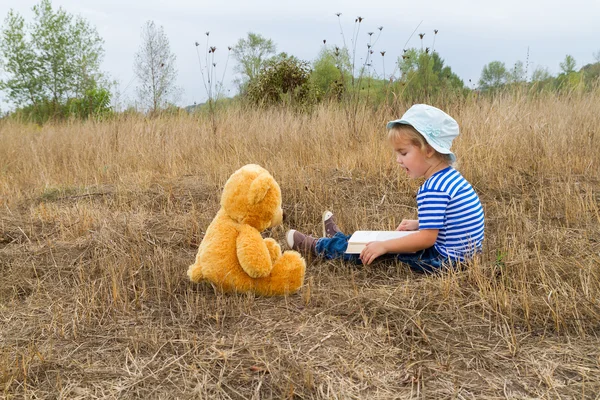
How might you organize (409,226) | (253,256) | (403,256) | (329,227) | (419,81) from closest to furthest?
(253,256) < (403,256) < (409,226) < (329,227) < (419,81)

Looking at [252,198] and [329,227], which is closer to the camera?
[252,198]

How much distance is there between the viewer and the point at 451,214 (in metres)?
3.19

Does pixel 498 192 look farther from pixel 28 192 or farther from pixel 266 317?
pixel 28 192

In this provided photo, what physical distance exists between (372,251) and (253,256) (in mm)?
883

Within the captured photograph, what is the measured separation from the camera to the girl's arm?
3.16 meters

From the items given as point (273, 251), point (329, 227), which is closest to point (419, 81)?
point (329, 227)

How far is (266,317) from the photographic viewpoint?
8.81 ft

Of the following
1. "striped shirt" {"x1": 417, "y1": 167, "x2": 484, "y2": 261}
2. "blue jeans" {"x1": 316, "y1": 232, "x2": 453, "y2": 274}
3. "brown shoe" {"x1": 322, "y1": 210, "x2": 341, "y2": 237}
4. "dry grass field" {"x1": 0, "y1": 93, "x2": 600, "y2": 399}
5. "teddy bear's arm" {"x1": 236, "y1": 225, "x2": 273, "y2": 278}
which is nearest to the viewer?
"dry grass field" {"x1": 0, "y1": 93, "x2": 600, "y2": 399}

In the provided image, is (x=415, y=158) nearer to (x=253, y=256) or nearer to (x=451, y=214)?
(x=451, y=214)

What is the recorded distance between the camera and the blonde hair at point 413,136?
322 cm

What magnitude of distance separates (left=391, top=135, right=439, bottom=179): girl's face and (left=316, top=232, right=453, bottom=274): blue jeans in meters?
0.52

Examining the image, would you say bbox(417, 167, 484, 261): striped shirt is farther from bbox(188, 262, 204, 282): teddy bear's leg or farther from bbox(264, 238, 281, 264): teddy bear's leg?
bbox(188, 262, 204, 282): teddy bear's leg

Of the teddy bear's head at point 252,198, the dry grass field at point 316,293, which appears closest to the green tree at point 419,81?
the dry grass field at point 316,293

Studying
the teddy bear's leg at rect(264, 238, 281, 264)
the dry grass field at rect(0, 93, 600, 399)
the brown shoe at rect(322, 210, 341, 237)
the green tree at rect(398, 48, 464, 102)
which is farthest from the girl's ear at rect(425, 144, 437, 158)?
the green tree at rect(398, 48, 464, 102)
